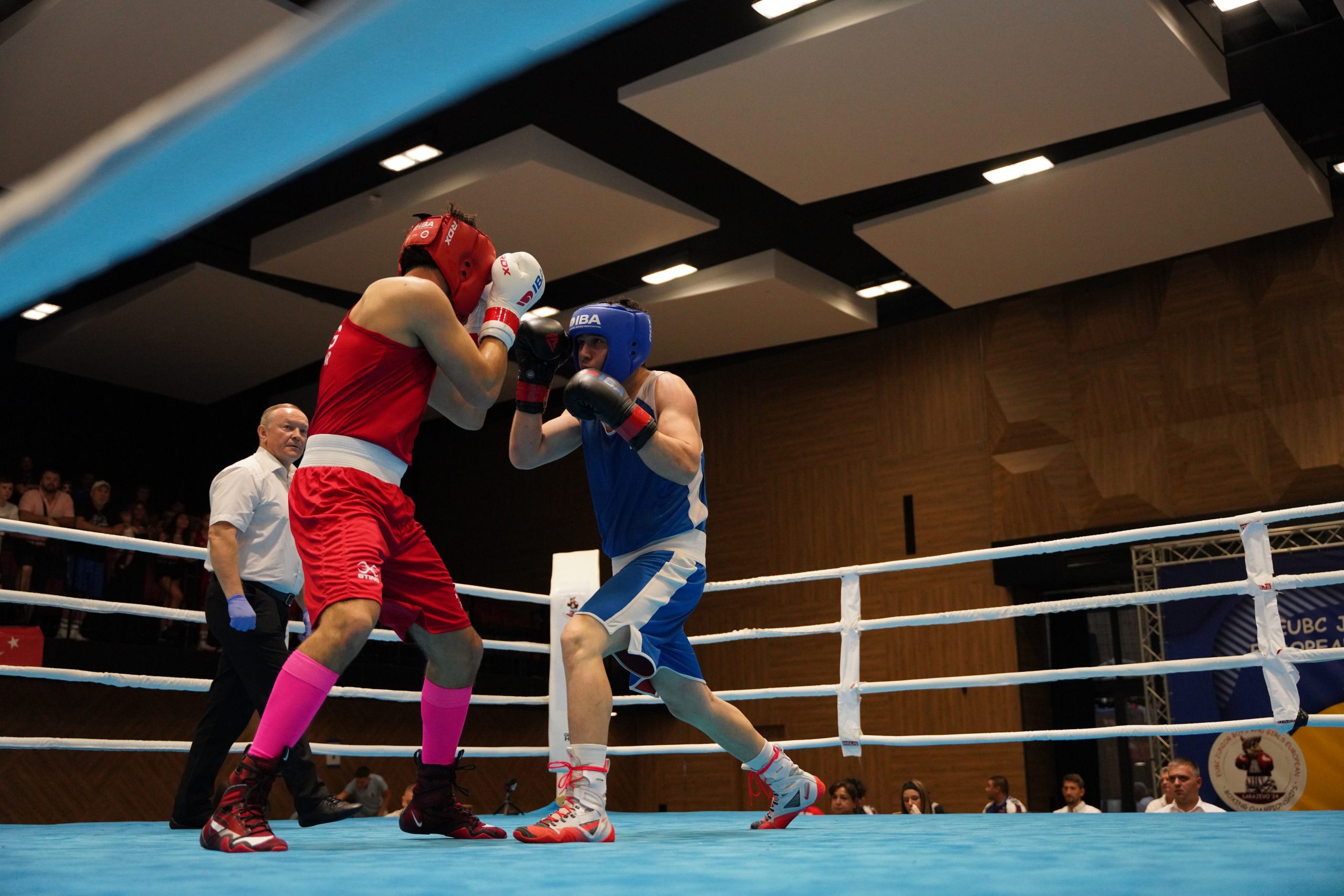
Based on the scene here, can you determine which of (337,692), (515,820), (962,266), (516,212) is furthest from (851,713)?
(962,266)

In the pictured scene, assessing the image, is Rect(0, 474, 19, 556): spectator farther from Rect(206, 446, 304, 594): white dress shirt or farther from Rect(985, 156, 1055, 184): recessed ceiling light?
Rect(985, 156, 1055, 184): recessed ceiling light

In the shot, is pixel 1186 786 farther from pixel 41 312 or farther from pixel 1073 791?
pixel 41 312

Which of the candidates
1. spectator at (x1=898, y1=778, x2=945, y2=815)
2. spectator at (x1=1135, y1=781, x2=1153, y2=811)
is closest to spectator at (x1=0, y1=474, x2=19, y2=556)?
spectator at (x1=898, y1=778, x2=945, y2=815)

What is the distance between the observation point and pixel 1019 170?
6906 mm

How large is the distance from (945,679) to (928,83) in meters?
3.49

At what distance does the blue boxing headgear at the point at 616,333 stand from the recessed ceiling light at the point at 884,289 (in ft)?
21.5

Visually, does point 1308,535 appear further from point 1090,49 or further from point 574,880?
point 574,880

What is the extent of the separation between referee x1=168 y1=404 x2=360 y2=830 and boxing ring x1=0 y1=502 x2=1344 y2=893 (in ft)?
0.43

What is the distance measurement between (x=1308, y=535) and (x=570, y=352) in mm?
6219

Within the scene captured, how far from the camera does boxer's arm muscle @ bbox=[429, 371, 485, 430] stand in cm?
247

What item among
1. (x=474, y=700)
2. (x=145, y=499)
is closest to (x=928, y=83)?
(x=474, y=700)

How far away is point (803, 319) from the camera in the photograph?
354 inches

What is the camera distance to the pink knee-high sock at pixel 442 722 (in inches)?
98.3

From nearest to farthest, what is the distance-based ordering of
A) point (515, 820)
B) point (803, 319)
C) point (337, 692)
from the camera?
point (337, 692), point (515, 820), point (803, 319)
